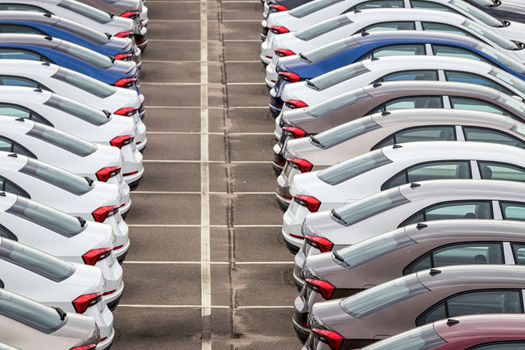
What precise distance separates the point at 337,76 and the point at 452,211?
4.65 metres

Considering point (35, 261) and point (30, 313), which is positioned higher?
point (35, 261)

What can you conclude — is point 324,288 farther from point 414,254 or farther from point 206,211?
point 206,211

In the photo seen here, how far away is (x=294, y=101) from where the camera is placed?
18.5 meters

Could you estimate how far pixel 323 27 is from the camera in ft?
68.8

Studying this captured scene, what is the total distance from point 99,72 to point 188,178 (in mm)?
1817

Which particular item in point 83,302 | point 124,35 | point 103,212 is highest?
point 124,35

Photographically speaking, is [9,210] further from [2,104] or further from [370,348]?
[370,348]

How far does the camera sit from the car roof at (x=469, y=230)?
43.1ft

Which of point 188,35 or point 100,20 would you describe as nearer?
point 100,20

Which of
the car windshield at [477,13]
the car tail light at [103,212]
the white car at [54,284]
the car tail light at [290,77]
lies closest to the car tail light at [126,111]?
the car tail light at [290,77]

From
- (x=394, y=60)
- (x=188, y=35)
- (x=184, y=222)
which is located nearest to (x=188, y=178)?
(x=184, y=222)

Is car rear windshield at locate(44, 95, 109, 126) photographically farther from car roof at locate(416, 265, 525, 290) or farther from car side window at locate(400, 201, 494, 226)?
car roof at locate(416, 265, 525, 290)

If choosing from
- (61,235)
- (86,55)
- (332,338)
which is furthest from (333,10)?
(332,338)

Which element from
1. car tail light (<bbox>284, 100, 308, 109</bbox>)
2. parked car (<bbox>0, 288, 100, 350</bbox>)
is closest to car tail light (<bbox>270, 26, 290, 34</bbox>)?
car tail light (<bbox>284, 100, 308, 109</bbox>)
